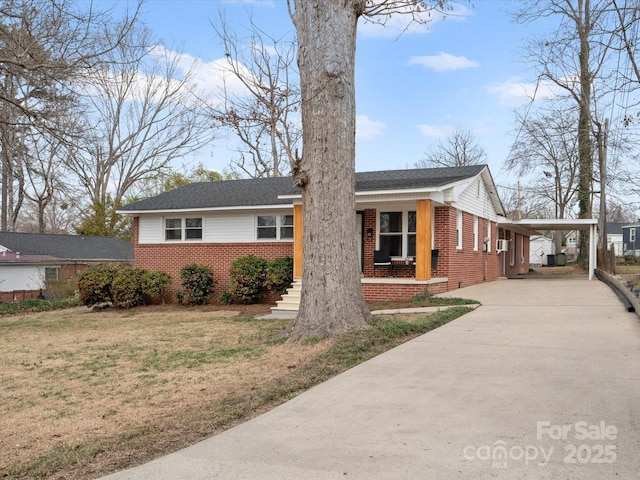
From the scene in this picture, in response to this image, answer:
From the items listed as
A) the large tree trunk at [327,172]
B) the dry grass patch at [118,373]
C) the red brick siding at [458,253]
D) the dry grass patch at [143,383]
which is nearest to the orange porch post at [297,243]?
the dry grass patch at [118,373]

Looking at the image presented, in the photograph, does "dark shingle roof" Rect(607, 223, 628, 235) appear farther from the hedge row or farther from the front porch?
the hedge row

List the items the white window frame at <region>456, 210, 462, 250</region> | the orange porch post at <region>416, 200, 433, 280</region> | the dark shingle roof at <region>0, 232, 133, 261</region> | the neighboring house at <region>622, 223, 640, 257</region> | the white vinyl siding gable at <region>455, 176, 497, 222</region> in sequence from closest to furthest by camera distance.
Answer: the orange porch post at <region>416, 200, 433, 280</region>
the white window frame at <region>456, 210, 462, 250</region>
the white vinyl siding gable at <region>455, 176, 497, 222</region>
the dark shingle roof at <region>0, 232, 133, 261</region>
the neighboring house at <region>622, 223, 640, 257</region>

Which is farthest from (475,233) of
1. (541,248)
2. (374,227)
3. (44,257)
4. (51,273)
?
(541,248)

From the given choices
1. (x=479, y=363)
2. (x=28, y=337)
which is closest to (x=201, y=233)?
(x=28, y=337)

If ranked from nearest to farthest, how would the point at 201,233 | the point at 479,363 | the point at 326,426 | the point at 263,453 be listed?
the point at 263,453 → the point at 326,426 → the point at 479,363 → the point at 201,233

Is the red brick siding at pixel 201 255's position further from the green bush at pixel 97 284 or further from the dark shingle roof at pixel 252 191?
the green bush at pixel 97 284

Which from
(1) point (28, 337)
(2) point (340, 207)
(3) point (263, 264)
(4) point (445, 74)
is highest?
(4) point (445, 74)

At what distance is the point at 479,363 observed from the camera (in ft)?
21.3

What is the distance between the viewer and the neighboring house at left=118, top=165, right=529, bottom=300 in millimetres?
14750

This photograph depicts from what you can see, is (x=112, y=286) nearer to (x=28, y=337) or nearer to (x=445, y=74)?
(x=28, y=337)

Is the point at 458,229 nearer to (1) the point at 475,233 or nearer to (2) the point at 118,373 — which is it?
(1) the point at 475,233

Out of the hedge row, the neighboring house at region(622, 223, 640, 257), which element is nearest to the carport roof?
the hedge row

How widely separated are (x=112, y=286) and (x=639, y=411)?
15909 mm

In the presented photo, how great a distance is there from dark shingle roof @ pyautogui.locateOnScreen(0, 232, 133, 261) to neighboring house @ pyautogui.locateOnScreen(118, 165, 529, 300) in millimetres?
12485
